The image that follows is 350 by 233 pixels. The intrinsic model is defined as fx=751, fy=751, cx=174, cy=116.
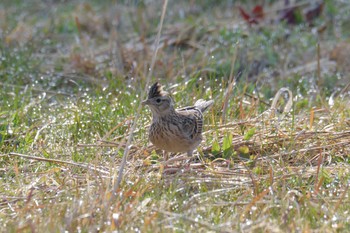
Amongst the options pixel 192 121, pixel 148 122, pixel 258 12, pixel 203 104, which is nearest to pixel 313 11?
pixel 258 12

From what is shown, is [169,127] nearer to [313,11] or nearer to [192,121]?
[192,121]

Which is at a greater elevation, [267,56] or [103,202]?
[103,202]

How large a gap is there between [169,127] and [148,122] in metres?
0.67

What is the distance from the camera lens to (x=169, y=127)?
211 inches

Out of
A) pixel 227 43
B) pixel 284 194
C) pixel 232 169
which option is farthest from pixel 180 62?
pixel 284 194

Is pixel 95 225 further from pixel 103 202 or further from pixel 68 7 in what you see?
pixel 68 7

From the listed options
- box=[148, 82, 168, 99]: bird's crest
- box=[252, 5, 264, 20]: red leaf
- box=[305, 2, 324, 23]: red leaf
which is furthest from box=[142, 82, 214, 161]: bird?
box=[305, 2, 324, 23]: red leaf

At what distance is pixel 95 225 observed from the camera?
13.1 feet

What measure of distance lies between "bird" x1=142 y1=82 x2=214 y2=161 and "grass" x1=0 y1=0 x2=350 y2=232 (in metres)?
0.15

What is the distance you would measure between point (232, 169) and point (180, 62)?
2330 millimetres

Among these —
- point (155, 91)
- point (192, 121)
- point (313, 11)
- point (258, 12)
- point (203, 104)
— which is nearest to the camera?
point (155, 91)

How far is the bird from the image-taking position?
5.29 m

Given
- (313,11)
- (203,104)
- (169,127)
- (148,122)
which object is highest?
(169,127)

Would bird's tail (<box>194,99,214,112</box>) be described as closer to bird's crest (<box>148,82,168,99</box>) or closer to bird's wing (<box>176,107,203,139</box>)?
bird's wing (<box>176,107,203,139</box>)
